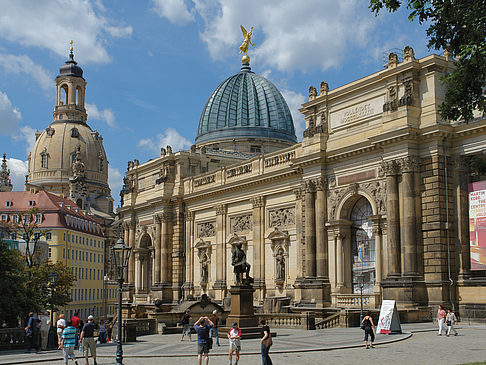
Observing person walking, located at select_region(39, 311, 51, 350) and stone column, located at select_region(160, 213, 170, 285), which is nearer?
person walking, located at select_region(39, 311, 51, 350)

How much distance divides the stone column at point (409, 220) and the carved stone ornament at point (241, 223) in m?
19.9

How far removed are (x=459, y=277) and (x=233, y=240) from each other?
2458 centimetres

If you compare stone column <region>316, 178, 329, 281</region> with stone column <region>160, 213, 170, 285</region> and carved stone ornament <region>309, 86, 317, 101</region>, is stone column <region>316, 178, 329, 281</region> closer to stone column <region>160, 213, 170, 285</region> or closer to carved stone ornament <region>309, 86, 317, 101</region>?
carved stone ornament <region>309, 86, 317, 101</region>

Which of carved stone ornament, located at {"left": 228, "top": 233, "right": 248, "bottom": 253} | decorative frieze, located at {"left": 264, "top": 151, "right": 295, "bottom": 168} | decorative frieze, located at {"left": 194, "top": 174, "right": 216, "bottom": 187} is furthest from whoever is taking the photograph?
decorative frieze, located at {"left": 194, "top": 174, "right": 216, "bottom": 187}

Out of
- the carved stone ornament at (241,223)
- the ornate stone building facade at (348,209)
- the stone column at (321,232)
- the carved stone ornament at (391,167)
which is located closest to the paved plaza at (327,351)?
the ornate stone building facade at (348,209)

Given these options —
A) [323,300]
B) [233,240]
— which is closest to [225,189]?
[233,240]

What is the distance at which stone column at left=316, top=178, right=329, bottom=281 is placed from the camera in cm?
4784

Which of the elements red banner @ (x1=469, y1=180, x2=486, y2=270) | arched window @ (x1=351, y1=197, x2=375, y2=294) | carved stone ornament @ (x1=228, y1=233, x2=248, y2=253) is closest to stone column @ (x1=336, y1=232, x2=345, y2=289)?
arched window @ (x1=351, y1=197, x2=375, y2=294)

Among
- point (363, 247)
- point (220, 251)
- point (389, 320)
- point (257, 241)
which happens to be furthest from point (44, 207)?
point (389, 320)

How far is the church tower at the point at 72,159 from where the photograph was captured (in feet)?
493

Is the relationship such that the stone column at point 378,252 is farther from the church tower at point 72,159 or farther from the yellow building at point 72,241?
the church tower at point 72,159

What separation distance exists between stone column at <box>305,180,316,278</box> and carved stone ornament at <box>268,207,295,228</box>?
4.44m

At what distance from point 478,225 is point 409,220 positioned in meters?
4.14

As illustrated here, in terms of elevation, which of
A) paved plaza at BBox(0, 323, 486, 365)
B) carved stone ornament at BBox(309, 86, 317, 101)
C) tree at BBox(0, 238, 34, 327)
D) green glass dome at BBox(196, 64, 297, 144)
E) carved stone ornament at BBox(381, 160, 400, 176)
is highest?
green glass dome at BBox(196, 64, 297, 144)
